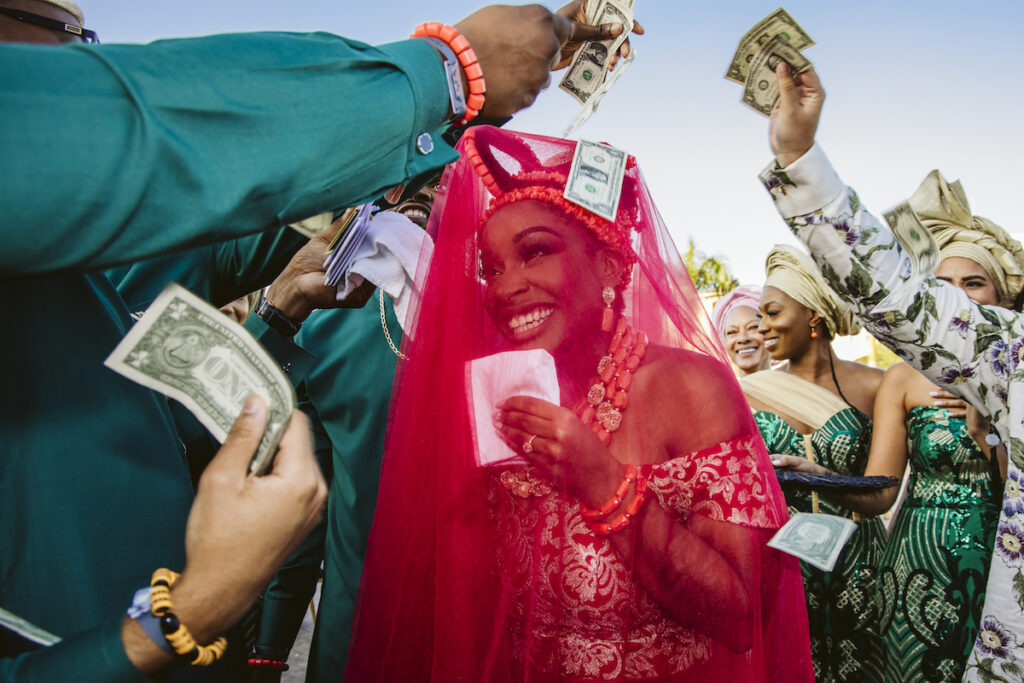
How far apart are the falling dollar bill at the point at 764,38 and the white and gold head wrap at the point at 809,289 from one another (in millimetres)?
2701

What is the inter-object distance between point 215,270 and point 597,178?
1.12 m

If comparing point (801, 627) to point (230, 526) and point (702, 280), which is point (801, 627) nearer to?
point (230, 526)

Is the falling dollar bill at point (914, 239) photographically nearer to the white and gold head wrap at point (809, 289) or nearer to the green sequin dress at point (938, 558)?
the green sequin dress at point (938, 558)

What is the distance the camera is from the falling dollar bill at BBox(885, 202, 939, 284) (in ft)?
6.11

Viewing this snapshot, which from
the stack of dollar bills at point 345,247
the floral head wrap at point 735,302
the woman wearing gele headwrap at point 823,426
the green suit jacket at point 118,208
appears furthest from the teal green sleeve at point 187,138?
the floral head wrap at point 735,302

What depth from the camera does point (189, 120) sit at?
2.45 feet

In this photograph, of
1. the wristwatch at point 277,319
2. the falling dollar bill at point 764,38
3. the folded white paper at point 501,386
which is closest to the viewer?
the folded white paper at point 501,386

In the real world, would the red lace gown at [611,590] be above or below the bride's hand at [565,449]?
below

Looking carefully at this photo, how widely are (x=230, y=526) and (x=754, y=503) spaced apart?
4.16 ft

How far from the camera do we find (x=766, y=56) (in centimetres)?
182

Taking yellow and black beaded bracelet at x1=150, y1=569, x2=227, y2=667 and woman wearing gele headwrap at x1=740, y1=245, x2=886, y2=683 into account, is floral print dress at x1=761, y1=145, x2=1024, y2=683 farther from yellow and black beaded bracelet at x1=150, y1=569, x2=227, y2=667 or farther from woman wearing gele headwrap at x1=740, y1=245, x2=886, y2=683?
yellow and black beaded bracelet at x1=150, y1=569, x2=227, y2=667

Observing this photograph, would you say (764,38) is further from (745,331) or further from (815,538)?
(745,331)

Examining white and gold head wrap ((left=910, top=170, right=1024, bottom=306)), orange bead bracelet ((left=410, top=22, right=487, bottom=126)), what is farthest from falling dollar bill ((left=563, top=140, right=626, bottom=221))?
white and gold head wrap ((left=910, top=170, right=1024, bottom=306))

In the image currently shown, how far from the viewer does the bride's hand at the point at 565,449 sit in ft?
5.10
